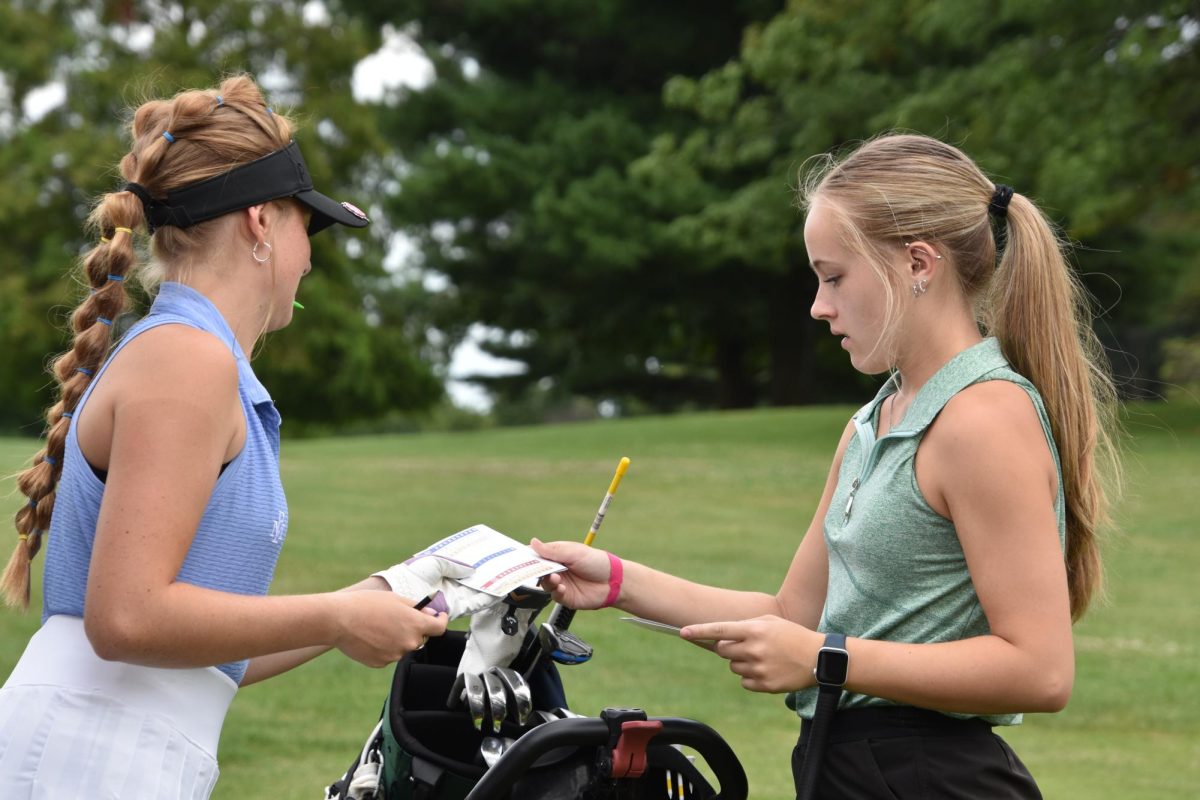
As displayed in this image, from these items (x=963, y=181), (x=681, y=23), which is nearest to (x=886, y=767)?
(x=963, y=181)

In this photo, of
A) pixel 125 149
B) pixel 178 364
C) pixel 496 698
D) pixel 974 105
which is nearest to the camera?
pixel 178 364

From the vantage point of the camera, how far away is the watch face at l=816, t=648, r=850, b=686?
218 centimetres

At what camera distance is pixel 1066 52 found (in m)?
18.2

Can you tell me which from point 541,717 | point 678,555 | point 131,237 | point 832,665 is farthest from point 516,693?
point 678,555

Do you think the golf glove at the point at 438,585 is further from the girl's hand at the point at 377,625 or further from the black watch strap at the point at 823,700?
the black watch strap at the point at 823,700

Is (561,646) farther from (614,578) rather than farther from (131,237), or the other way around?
(131,237)

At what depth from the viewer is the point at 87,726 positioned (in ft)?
7.27

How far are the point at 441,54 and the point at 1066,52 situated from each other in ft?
49.1

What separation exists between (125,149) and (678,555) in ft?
70.3

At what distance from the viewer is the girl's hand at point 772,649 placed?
2223 mm

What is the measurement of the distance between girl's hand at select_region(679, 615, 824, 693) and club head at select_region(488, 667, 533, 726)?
326 millimetres

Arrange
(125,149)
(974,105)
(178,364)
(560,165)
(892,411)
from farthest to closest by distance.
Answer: (125,149)
(560,165)
(974,105)
(892,411)
(178,364)

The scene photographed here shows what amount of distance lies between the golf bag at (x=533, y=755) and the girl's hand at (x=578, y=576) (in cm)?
16

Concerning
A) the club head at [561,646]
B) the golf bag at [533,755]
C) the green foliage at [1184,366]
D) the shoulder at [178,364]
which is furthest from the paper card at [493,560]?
the green foliage at [1184,366]
